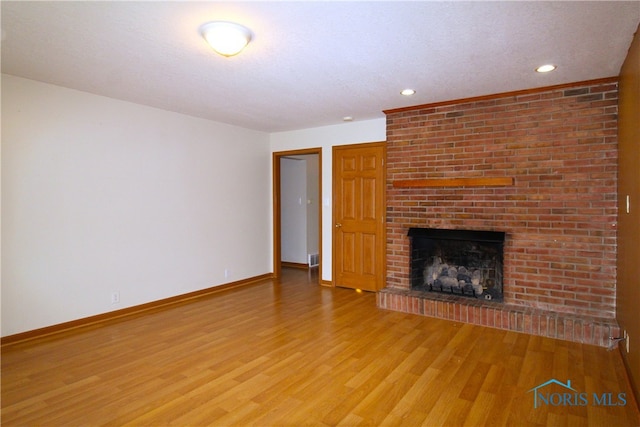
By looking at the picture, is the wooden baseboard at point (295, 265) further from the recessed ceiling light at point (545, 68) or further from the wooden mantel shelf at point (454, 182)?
the recessed ceiling light at point (545, 68)

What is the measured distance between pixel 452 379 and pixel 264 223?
13.1 ft

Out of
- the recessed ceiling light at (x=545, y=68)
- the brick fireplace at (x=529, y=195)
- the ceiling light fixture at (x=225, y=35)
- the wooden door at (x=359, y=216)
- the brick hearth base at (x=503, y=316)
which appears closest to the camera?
the ceiling light fixture at (x=225, y=35)

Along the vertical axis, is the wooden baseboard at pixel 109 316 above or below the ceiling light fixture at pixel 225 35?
below

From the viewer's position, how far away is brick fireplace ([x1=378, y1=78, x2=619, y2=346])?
3.38 metres

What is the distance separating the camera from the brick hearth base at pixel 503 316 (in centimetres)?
324

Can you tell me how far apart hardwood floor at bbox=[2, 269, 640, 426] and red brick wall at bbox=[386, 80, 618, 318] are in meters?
0.66

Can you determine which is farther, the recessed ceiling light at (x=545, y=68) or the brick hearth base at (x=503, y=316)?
the brick hearth base at (x=503, y=316)

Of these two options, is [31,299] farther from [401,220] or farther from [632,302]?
[632,302]

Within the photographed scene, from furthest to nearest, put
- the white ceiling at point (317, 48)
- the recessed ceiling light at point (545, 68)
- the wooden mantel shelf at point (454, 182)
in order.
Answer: the wooden mantel shelf at point (454, 182)
the recessed ceiling light at point (545, 68)
the white ceiling at point (317, 48)

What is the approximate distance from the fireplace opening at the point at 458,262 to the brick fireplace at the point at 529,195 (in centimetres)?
10

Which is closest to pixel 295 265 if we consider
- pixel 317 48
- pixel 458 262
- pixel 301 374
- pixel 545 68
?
pixel 458 262

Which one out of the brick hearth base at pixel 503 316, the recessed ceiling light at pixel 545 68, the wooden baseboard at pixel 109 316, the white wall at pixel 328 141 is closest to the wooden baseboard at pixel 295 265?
the white wall at pixel 328 141

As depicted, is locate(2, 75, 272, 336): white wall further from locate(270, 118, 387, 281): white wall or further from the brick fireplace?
the brick fireplace

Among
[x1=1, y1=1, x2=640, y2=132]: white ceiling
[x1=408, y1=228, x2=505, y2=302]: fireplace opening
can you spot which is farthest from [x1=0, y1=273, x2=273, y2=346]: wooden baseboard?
[x1=408, y1=228, x2=505, y2=302]: fireplace opening
